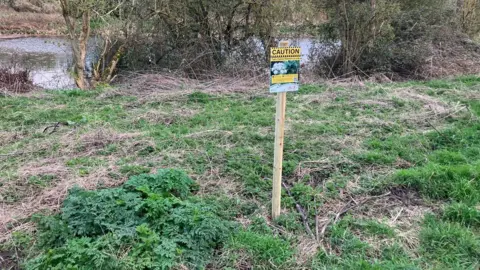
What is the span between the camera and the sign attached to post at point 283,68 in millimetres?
2963

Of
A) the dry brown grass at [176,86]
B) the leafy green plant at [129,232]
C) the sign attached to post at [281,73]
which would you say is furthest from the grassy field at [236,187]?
the dry brown grass at [176,86]

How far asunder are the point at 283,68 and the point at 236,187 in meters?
1.35

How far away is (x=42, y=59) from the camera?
1350 centimetres

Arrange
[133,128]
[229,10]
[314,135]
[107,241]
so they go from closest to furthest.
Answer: [107,241]
[314,135]
[133,128]
[229,10]

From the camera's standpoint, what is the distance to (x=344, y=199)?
3.69 m

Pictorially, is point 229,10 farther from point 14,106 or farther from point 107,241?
point 107,241

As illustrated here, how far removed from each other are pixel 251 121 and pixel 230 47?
5.40 meters

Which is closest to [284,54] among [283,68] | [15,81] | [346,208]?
[283,68]

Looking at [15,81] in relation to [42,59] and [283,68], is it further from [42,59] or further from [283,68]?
[283,68]

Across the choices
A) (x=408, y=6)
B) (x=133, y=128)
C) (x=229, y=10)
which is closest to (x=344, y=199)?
(x=133, y=128)

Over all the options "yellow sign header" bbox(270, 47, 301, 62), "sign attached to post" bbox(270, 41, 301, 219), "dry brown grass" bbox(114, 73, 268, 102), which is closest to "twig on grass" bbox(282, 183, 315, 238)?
"sign attached to post" bbox(270, 41, 301, 219)

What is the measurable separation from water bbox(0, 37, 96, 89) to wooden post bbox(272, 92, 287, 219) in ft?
26.2

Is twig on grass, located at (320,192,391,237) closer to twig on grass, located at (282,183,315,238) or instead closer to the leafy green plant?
twig on grass, located at (282,183,315,238)

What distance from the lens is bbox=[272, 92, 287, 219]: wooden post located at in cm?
311
